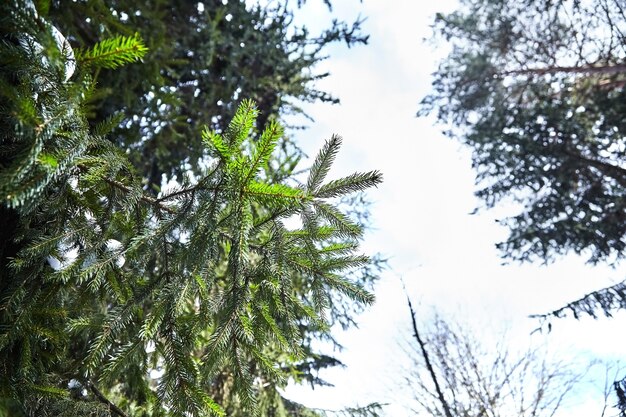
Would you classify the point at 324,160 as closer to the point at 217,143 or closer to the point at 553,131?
the point at 217,143

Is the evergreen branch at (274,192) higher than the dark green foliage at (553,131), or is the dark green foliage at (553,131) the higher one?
the dark green foliage at (553,131)

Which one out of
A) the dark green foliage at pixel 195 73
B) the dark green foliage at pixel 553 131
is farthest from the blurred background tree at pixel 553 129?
the dark green foliage at pixel 195 73

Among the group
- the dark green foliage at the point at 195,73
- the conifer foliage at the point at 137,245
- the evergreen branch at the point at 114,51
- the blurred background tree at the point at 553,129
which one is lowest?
the conifer foliage at the point at 137,245

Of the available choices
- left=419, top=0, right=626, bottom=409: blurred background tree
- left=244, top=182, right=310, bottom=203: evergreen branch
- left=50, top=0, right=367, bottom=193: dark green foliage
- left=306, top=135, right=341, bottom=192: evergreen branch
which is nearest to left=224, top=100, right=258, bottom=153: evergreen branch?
left=244, top=182, right=310, bottom=203: evergreen branch

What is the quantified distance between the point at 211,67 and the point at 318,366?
582cm

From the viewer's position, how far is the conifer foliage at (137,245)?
4.70 feet

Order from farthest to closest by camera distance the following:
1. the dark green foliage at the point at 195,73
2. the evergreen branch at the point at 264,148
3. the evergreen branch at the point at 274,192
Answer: the dark green foliage at the point at 195,73 → the evergreen branch at the point at 274,192 → the evergreen branch at the point at 264,148

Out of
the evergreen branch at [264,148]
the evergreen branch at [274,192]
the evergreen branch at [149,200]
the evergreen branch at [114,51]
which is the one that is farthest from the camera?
the evergreen branch at [149,200]

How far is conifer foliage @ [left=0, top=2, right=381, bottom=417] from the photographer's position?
1432mm

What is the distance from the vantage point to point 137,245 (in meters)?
1.63

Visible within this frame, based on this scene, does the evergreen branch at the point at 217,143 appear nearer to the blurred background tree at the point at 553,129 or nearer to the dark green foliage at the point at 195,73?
the dark green foliage at the point at 195,73

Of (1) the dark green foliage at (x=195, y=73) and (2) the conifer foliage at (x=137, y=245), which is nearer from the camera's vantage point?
(2) the conifer foliage at (x=137, y=245)

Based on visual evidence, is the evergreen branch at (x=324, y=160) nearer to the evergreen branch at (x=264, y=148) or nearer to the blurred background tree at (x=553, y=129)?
the evergreen branch at (x=264, y=148)

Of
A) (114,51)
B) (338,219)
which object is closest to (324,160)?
(338,219)
